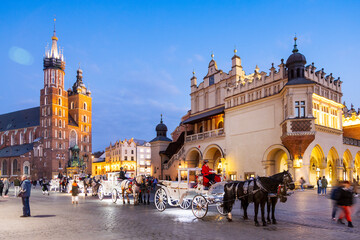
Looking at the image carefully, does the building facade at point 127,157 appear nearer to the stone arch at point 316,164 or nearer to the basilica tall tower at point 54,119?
the basilica tall tower at point 54,119

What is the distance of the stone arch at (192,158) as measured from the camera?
43122mm

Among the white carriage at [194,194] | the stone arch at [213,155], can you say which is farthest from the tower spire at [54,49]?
the white carriage at [194,194]

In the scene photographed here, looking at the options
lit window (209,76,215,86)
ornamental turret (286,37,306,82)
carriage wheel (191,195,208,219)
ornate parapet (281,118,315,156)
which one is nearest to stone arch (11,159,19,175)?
lit window (209,76,215,86)

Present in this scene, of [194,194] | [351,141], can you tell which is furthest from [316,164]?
[194,194]

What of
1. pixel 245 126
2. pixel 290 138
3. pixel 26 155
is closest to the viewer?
pixel 290 138

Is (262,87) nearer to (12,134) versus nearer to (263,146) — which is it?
(263,146)

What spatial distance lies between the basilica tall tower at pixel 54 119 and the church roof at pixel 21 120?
27.7ft

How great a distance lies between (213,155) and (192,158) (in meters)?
3.31

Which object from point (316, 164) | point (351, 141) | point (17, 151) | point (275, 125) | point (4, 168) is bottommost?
point (4, 168)

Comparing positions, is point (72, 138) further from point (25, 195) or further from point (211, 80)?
point (25, 195)

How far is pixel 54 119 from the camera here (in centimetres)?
10269

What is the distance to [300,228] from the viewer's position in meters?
11.4

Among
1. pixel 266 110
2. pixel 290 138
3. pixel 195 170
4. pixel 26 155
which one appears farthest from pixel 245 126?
pixel 26 155

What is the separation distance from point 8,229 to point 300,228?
31.8 ft
